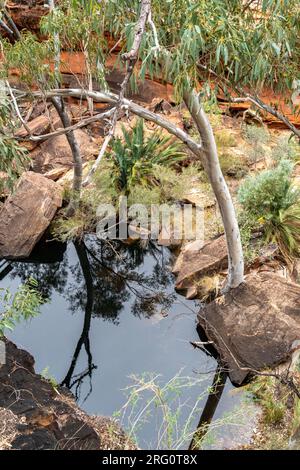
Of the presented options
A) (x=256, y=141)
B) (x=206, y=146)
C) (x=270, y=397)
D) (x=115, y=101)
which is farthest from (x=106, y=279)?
(x=256, y=141)

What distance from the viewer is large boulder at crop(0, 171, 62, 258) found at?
24.7ft

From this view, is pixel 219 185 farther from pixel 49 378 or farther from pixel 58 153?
pixel 58 153

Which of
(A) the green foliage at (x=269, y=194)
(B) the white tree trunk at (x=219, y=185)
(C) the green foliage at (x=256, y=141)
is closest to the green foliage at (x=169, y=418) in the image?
(B) the white tree trunk at (x=219, y=185)

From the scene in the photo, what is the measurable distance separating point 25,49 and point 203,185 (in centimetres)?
377

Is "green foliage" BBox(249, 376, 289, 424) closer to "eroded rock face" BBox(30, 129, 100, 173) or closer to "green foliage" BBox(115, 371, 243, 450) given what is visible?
"green foliage" BBox(115, 371, 243, 450)

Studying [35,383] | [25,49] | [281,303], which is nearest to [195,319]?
[281,303]

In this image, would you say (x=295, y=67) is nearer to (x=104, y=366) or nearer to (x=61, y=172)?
→ (x=104, y=366)

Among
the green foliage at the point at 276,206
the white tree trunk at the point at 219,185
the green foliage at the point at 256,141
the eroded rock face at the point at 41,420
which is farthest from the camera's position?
the green foliage at the point at 256,141

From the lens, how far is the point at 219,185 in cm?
532

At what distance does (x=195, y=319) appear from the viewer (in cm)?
643

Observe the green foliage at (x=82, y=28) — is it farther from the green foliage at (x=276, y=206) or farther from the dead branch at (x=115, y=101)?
the green foliage at (x=276, y=206)

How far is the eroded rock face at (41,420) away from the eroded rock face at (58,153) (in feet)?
15.0

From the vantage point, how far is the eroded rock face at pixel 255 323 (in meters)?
5.36
